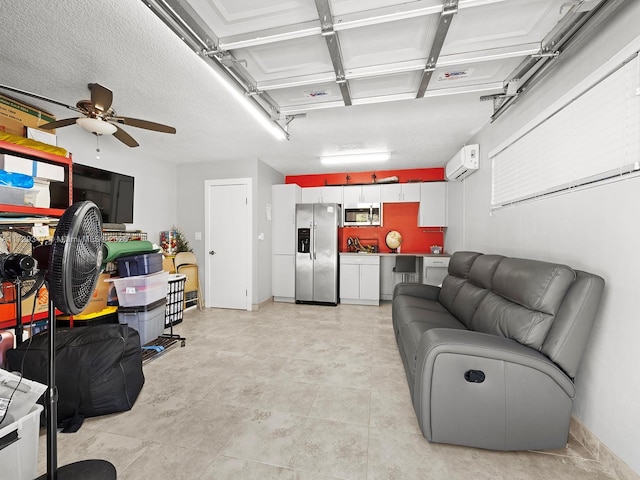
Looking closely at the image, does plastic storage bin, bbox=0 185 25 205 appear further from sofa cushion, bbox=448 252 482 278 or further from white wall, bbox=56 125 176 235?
sofa cushion, bbox=448 252 482 278

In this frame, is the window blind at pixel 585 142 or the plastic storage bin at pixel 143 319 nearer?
the window blind at pixel 585 142

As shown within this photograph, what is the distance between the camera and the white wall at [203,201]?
454 centimetres

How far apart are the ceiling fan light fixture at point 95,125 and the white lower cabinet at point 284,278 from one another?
3.40 m

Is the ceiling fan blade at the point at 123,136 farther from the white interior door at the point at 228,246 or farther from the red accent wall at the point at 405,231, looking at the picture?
the red accent wall at the point at 405,231

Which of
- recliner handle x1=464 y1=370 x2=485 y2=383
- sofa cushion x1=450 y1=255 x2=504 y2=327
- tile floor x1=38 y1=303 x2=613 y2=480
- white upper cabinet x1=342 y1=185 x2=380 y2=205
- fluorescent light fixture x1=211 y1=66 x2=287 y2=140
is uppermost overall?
fluorescent light fixture x1=211 y1=66 x2=287 y2=140

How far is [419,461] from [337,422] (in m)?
0.53

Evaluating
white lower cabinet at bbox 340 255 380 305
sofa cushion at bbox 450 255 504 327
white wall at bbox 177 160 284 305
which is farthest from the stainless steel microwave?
sofa cushion at bbox 450 255 504 327

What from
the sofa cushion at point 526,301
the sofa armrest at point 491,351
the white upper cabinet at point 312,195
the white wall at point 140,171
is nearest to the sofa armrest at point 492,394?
the sofa armrest at point 491,351

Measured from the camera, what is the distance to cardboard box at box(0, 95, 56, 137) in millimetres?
2324

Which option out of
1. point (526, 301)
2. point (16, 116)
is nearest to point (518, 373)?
point (526, 301)

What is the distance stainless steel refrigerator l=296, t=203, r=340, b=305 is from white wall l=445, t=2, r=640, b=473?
3.16m

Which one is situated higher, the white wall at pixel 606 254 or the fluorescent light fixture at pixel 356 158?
the fluorescent light fixture at pixel 356 158

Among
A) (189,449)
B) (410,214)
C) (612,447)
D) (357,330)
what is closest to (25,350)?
(189,449)

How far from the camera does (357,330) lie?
11.8 feet
